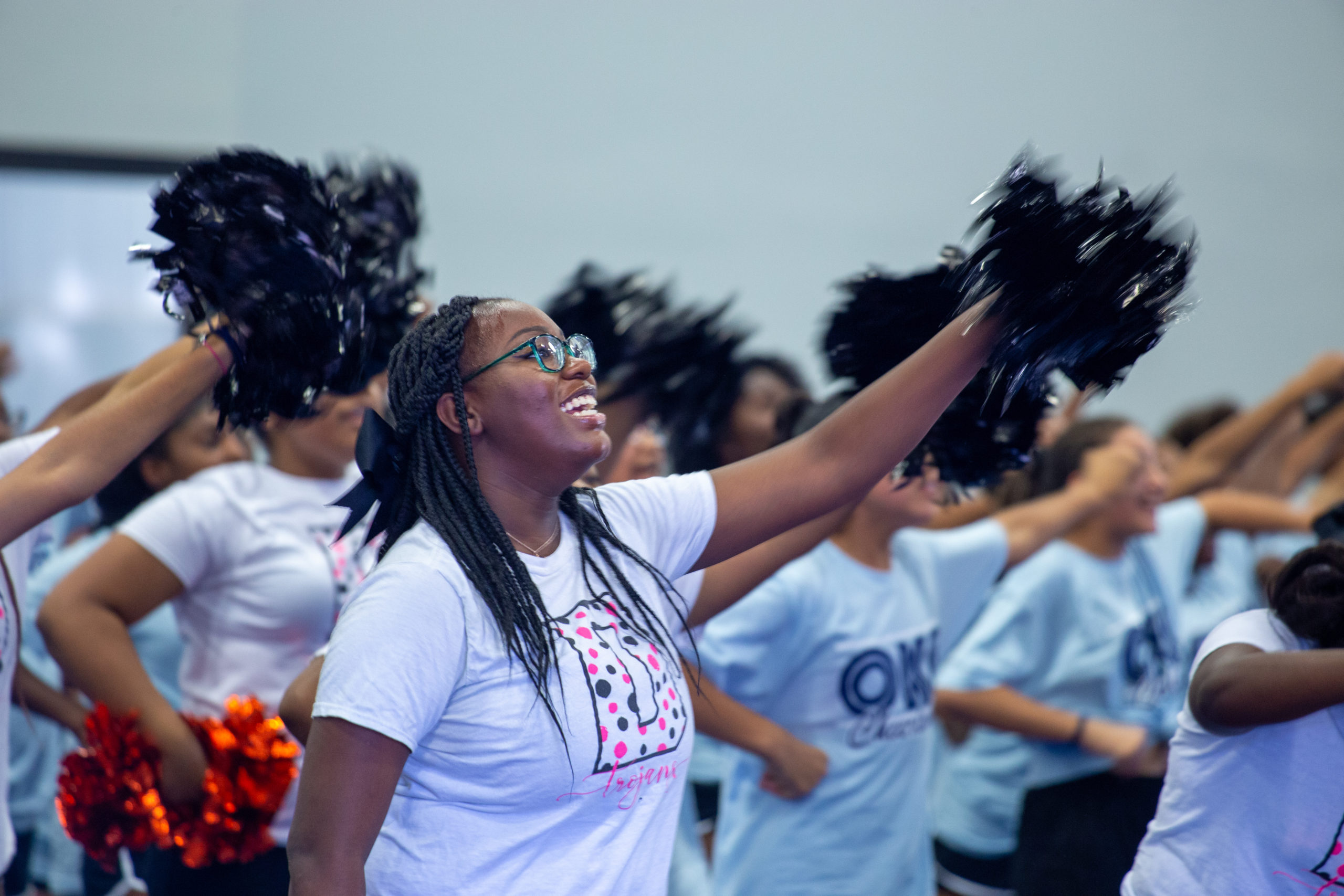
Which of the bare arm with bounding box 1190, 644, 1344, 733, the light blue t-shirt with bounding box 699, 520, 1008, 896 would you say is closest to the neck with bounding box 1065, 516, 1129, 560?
the light blue t-shirt with bounding box 699, 520, 1008, 896

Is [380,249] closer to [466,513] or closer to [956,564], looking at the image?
[466,513]

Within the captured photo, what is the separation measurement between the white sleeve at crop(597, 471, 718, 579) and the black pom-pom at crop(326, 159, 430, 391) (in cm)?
44

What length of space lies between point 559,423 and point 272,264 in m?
0.46

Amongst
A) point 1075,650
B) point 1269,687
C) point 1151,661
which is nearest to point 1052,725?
point 1075,650

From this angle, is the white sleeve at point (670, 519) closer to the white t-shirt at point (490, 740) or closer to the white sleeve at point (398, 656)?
the white t-shirt at point (490, 740)

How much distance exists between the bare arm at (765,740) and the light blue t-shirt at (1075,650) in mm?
693

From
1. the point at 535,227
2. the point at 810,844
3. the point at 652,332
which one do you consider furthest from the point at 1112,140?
the point at 810,844

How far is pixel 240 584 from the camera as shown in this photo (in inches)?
91.3

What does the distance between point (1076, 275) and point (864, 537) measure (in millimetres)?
1277

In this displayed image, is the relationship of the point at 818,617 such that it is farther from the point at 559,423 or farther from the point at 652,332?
the point at 559,423

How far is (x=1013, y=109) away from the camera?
19.2 ft

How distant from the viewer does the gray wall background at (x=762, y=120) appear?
198 inches

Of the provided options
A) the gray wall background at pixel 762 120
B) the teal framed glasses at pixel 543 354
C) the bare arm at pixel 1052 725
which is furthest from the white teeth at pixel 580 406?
the gray wall background at pixel 762 120

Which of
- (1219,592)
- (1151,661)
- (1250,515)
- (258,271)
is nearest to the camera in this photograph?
(258,271)
